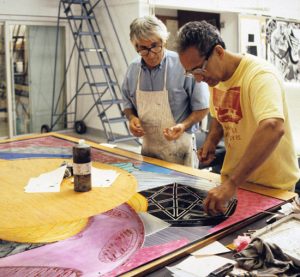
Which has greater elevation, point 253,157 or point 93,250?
point 253,157

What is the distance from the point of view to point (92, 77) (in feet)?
23.5

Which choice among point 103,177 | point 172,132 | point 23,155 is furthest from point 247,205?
point 23,155

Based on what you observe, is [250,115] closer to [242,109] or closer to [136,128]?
[242,109]

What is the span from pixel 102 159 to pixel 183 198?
782mm

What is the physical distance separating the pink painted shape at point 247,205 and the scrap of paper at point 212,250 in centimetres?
8

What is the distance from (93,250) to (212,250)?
39 centimetres

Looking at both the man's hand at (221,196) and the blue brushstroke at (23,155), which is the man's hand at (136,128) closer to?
the blue brushstroke at (23,155)

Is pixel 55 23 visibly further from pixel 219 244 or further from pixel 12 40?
pixel 219 244

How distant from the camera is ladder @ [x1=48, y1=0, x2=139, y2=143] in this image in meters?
6.60

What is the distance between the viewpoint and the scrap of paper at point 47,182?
1.77 meters

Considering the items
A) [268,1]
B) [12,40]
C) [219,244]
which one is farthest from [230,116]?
[268,1]

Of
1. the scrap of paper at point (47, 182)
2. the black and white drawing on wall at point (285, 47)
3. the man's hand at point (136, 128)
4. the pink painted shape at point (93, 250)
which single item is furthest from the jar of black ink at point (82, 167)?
the black and white drawing on wall at point (285, 47)

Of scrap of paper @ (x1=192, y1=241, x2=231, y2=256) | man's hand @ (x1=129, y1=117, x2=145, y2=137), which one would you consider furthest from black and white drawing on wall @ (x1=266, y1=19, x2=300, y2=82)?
scrap of paper @ (x1=192, y1=241, x2=231, y2=256)

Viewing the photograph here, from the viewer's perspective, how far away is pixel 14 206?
1.59m
